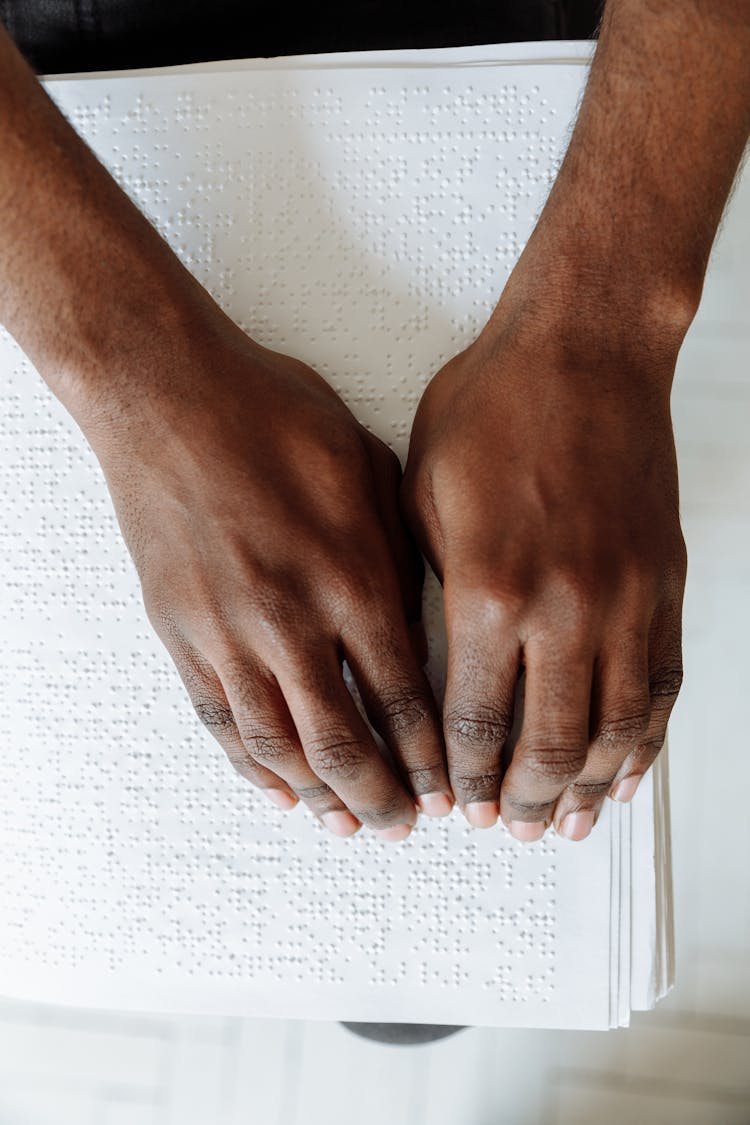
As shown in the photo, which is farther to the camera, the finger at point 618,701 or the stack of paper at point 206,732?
the stack of paper at point 206,732

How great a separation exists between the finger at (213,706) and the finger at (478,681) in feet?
0.45

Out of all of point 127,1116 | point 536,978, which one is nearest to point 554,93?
point 536,978

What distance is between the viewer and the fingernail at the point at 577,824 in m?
0.58

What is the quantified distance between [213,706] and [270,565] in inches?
4.4

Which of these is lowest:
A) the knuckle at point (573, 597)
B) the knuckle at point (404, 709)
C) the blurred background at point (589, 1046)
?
the blurred background at point (589, 1046)

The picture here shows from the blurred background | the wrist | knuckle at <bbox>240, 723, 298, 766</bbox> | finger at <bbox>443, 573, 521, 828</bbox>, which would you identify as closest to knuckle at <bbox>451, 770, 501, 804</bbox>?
finger at <bbox>443, 573, 521, 828</bbox>

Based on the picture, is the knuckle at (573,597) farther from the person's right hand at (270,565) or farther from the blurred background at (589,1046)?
the blurred background at (589,1046)

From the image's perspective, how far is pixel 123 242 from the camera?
54 cm

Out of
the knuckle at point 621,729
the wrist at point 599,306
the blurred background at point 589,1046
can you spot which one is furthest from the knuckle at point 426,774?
the blurred background at point 589,1046

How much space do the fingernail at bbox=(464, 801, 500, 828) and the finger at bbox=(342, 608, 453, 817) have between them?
0.05 meters

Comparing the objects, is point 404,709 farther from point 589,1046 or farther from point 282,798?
point 589,1046

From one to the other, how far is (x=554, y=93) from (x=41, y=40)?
1.35 feet

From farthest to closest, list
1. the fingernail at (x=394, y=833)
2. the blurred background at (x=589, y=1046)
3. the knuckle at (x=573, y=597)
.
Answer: the blurred background at (x=589, y=1046) < the fingernail at (x=394, y=833) < the knuckle at (x=573, y=597)

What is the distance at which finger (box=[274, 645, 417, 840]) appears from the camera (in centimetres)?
52
